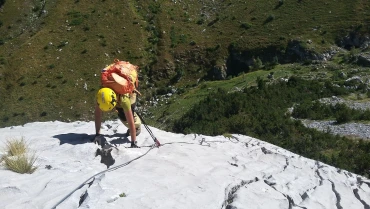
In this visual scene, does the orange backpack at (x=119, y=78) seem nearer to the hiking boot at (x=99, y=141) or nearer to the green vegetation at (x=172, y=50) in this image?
the hiking boot at (x=99, y=141)

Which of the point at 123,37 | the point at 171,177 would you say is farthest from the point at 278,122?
the point at 123,37

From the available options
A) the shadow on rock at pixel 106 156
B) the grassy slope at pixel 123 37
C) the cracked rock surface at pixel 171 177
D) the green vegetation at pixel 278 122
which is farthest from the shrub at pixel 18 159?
the grassy slope at pixel 123 37

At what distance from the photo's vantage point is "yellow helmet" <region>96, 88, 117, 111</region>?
9.34 meters

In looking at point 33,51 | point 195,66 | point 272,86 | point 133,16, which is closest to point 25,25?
point 33,51

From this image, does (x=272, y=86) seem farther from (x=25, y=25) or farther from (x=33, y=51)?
(x=25, y=25)

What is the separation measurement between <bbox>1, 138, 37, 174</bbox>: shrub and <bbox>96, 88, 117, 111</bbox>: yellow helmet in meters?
1.77

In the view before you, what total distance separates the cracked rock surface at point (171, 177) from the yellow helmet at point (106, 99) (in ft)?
3.20

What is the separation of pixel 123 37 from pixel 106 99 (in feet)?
152

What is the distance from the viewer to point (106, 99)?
934 cm

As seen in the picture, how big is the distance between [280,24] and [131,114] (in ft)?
151

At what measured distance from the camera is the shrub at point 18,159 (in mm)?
7926

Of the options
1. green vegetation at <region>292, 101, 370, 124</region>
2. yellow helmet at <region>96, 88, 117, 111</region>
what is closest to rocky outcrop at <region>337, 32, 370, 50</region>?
green vegetation at <region>292, 101, 370, 124</region>

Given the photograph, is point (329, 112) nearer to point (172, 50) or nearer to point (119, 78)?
point (119, 78)

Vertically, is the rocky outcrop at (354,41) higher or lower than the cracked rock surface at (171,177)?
higher
